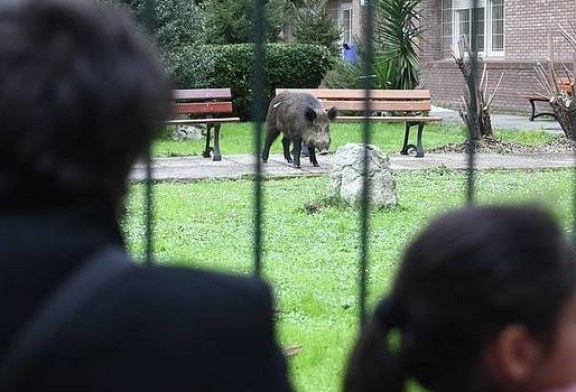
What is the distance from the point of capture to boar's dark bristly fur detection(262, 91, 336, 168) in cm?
1210

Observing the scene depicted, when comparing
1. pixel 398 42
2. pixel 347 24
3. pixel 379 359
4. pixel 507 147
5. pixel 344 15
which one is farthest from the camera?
pixel 344 15

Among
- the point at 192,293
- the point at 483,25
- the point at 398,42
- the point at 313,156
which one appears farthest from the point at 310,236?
the point at 483,25

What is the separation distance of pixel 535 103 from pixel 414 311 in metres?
19.9

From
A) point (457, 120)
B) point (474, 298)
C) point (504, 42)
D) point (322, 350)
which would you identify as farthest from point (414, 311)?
point (504, 42)

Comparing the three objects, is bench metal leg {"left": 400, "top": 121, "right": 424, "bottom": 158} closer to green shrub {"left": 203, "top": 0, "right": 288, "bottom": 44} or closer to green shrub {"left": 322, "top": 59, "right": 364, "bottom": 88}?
green shrub {"left": 322, "top": 59, "right": 364, "bottom": 88}

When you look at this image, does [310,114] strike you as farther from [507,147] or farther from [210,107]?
[507,147]

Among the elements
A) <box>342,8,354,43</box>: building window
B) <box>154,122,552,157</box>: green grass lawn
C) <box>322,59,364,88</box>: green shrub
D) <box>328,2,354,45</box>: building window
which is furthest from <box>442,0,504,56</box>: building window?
<box>154,122,552,157</box>: green grass lawn

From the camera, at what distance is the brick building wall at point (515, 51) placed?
847 inches

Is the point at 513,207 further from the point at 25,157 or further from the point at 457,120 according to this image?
the point at 457,120

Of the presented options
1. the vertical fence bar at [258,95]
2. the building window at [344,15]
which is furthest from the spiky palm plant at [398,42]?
the vertical fence bar at [258,95]

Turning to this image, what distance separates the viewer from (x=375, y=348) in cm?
160

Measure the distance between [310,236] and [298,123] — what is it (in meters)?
4.70

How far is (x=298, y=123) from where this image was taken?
1207cm

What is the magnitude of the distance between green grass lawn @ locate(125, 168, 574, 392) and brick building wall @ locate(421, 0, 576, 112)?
11.3 m
